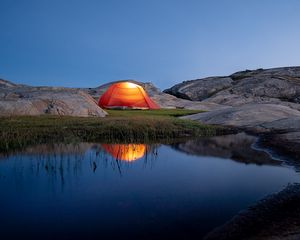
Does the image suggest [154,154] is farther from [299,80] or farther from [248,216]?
[299,80]

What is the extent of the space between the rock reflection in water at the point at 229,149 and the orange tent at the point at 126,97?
21425mm

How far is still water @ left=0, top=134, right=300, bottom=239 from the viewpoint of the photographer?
6723 millimetres

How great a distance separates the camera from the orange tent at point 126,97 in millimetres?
41844

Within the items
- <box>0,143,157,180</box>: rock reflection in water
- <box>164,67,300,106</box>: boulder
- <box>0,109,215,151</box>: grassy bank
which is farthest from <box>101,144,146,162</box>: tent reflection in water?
<box>164,67,300,106</box>: boulder

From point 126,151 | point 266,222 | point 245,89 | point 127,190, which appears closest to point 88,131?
point 126,151

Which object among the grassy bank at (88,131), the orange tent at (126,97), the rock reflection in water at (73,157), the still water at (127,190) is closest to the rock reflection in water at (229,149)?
the still water at (127,190)

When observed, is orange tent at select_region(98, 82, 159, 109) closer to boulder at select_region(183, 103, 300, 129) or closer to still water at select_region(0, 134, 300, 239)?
boulder at select_region(183, 103, 300, 129)

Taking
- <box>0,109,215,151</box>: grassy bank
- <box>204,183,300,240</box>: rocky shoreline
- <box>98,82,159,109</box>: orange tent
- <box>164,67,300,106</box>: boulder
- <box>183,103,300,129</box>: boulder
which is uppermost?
<box>164,67,300,106</box>: boulder

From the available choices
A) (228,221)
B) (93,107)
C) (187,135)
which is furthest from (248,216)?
(93,107)

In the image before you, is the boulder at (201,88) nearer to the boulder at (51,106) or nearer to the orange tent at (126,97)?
the orange tent at (126,97)

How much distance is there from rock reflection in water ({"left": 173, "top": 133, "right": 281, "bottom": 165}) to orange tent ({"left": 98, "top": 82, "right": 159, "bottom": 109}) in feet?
70.3

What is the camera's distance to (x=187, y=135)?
22.5 m

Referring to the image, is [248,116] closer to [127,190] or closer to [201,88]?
[127,190]

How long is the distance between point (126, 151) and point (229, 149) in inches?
213
